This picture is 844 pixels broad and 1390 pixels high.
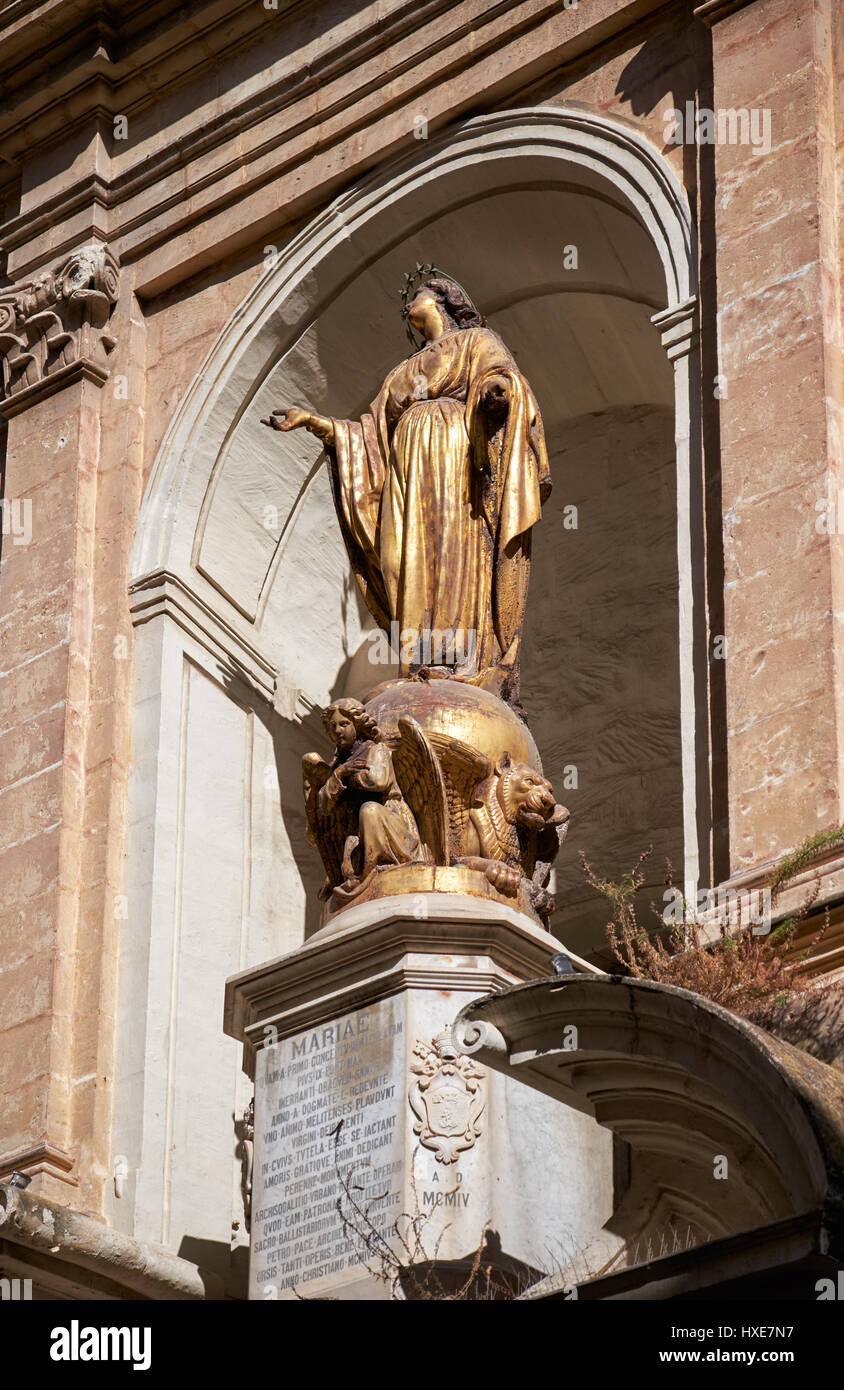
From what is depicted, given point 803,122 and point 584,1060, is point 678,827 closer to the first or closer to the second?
point 803,122

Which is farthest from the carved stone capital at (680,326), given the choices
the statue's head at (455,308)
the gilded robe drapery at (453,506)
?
the statue's head at (455,308)

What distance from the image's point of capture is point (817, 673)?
28.7ft

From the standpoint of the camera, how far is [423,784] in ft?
29.2

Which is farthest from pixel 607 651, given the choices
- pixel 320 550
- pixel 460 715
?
pixel 460 715

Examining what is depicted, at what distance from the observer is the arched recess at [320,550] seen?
10391 mm

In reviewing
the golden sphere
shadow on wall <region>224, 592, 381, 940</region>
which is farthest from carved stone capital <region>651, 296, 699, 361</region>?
shadow on wall <region>224, 592, 381, 940</region>

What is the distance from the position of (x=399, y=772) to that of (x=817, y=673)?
140 cm

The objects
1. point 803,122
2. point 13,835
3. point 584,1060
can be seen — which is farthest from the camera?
point 13,835

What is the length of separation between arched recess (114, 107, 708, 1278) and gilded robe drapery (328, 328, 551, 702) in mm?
625

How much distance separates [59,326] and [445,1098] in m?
5.21

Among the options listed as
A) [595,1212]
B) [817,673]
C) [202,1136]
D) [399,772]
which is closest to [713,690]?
[817,673]

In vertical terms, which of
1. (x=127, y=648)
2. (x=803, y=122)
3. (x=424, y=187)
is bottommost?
(x=127, y=648)

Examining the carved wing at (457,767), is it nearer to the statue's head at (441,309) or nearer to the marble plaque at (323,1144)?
the marble plaque at (323,1144)

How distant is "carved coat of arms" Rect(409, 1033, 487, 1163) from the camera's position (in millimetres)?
8094
